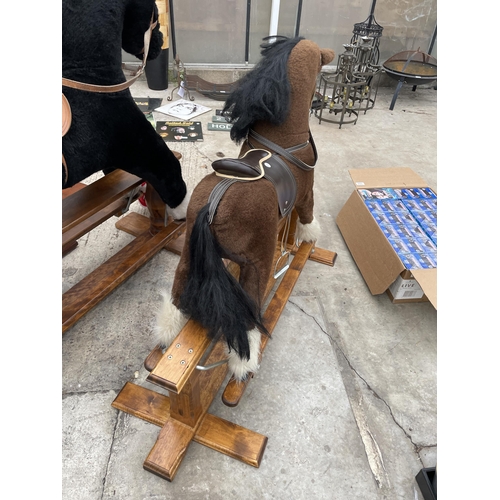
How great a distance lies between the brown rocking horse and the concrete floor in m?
0.30

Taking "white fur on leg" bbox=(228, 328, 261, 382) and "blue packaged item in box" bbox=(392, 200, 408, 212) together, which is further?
"blue packaged item in box" bbox=(392, 200, 408, 212)

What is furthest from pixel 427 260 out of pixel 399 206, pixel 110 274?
pixel 110 274

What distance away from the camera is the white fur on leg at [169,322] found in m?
1.14

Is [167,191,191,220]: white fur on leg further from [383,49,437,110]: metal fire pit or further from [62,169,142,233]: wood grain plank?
[383,49,437,110]: metal fire pit

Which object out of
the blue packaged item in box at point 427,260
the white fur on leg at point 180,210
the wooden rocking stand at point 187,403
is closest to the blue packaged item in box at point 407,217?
the blue packaged item in box at point 427,260

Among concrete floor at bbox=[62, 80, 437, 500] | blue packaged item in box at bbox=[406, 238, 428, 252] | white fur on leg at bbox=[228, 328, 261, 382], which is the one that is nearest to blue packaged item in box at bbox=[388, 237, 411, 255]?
blue packaged item in box at bbox=[406, 238, 428, 252]

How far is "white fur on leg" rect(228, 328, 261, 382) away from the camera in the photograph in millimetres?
1116

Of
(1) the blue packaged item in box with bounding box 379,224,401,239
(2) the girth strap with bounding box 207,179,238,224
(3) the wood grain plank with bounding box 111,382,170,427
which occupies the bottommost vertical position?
(3) the wood grain plank with bounding box 111,382,170,427

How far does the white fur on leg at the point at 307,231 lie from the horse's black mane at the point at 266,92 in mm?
628

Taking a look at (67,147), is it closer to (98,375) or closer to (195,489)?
(98,375)

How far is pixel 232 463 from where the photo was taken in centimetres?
118

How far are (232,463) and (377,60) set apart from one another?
4.50 meters

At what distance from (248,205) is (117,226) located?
4.40ft

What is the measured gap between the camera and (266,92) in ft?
3.52
